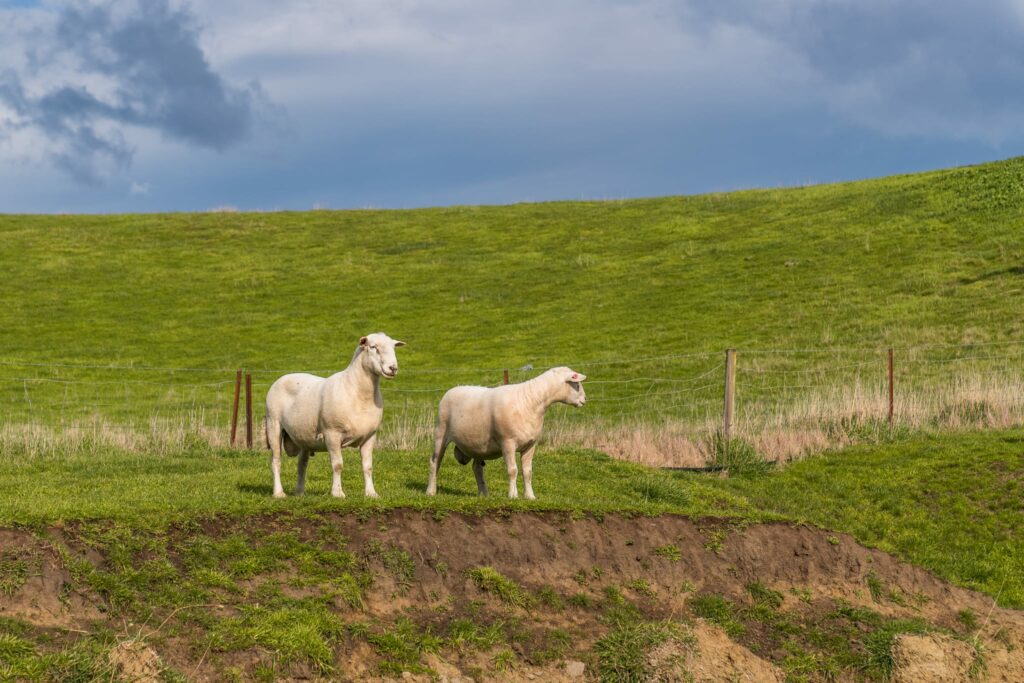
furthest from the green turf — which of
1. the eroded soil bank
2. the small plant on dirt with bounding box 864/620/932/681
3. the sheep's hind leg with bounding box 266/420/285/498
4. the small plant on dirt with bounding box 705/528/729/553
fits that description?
the small plant on dirt with bounding box 864/620/932/681

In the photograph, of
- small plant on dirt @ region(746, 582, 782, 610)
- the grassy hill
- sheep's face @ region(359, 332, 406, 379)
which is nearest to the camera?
sheep's face @ region(359, 332, 406, 379)

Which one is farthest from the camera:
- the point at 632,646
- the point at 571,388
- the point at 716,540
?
the point at 571,388

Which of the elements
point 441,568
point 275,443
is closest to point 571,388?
point 441,568

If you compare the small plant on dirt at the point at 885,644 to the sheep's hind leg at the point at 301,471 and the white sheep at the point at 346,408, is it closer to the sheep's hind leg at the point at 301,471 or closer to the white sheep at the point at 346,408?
the white sheep at the point at 346,408

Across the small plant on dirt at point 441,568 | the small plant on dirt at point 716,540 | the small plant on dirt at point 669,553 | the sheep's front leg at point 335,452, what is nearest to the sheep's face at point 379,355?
the sheep's front leg at point 335,452

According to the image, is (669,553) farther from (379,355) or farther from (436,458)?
(379,355)

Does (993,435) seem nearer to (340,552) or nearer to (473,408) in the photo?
(473,408)

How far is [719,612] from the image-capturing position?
15.0m

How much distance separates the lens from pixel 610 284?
54.2 meters

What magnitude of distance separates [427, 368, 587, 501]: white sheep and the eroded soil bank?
1.45m

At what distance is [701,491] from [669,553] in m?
4.97

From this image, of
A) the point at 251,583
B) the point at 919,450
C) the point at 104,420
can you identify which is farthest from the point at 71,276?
the point at 251,583

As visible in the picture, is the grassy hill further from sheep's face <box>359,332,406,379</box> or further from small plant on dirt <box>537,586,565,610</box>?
small plant on dirt <box>537,586,565,610</box>

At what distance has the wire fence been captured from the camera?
28281 mm
